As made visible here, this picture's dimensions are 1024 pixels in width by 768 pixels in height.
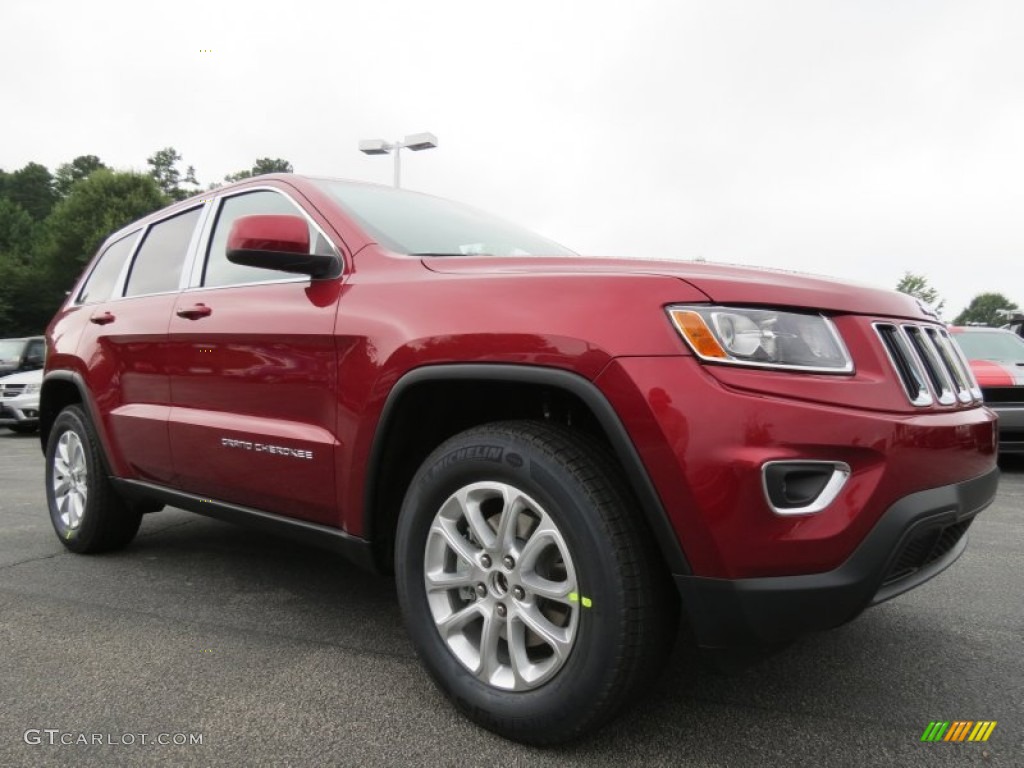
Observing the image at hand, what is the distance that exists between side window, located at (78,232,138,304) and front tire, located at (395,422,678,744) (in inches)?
103

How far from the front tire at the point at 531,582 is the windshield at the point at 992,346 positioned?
714 centimetres

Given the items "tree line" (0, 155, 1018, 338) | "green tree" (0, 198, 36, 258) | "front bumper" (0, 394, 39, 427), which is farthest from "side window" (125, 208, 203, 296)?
"green tree" (0, 198, 36, 258)

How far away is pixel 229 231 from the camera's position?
2.76m

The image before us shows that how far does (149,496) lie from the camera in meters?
3.28

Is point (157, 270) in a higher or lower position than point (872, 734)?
higher

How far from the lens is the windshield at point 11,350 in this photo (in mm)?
13680

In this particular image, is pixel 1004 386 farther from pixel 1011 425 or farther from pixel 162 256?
pixel 162 256

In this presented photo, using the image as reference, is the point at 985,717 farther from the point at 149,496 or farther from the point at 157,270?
the point at 157,270

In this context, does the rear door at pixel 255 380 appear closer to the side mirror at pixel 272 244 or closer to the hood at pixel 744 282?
the side mirror at pixel 272 244

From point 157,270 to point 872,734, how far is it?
3315 millimetres

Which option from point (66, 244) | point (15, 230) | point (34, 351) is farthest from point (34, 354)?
point (15, 230)

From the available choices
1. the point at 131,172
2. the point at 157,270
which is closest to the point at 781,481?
the point at 157,270

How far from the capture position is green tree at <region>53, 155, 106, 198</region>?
2254 inches

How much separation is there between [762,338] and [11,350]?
51.4 ft
